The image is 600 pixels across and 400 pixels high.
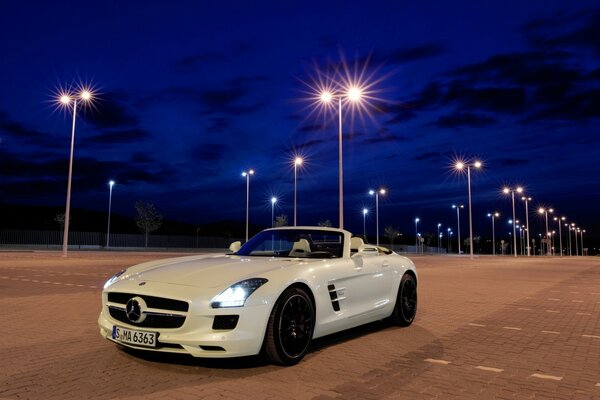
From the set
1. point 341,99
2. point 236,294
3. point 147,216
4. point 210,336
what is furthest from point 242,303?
point 147,216

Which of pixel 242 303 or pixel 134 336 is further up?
pixel 242 303

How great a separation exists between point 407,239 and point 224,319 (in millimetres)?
199615

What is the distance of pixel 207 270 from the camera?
5.44m

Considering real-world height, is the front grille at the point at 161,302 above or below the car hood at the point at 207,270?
below

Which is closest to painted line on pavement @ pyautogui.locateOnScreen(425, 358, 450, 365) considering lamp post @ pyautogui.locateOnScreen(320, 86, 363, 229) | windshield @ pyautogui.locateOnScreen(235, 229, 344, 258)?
windshield @ pyautogui.locateOnScreen(235, 229, 344, 258)

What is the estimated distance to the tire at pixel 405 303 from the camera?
751 cm

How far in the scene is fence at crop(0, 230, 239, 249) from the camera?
62.5 meters

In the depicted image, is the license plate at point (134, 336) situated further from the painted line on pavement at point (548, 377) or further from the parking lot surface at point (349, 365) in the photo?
the painted line on pavement at point (548, 377)

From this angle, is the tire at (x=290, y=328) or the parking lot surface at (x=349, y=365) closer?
the parking lot surface at (x=349, y=365)

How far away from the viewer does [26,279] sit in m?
15.2

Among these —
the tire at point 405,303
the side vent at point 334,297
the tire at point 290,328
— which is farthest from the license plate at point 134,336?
the tire at point 405,303

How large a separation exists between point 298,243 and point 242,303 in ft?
7.03

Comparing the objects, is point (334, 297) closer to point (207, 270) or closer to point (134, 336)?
point (207, 270)

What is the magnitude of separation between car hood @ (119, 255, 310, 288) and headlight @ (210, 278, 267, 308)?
8 centimetres
